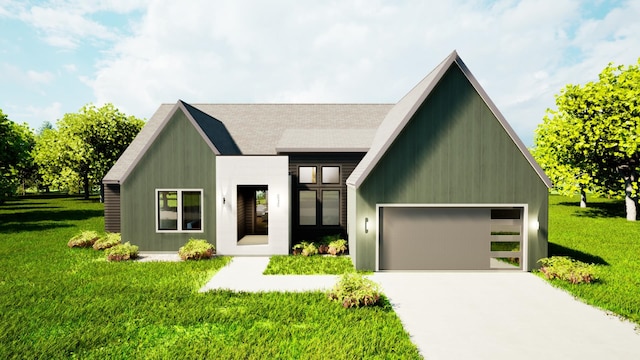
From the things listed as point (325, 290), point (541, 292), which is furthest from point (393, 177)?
point (541, 292)

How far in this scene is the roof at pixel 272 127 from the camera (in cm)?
1673

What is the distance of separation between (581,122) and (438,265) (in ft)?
74.0

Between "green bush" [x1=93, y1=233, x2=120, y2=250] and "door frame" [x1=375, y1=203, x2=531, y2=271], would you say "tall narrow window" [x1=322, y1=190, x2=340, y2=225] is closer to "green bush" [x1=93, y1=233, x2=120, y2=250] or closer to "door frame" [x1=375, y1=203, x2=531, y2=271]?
"door frame" [x1=375, y1=203, x2=531, y2=271]

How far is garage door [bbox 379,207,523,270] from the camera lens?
490 inches

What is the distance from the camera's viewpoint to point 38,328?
7711 mm

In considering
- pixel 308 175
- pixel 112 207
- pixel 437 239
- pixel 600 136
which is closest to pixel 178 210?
pixel 112 207

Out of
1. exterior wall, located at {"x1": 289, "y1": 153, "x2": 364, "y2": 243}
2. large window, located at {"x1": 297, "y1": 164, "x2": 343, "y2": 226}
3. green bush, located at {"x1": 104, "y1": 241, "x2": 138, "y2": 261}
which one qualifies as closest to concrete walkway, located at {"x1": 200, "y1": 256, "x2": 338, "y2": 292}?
exterior wall, located at {"x1": 289, "y1": 153, "x2": 364, "y2": 243}

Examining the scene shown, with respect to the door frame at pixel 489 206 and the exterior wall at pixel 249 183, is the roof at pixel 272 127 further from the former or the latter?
the door frame at pixel 489 206

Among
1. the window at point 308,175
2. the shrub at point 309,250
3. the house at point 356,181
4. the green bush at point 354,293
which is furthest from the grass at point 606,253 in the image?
the window at point 308,175

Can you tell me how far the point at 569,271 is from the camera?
11164mm

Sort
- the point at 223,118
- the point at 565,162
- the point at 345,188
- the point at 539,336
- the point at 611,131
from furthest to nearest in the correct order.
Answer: the point at 565,162, the point at 611,131, the point at 223,118, the point at 345,188, the point at 539,336

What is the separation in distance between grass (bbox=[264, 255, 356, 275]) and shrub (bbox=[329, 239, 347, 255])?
599 mm

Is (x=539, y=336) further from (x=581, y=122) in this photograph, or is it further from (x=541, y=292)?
(x=581, y=122)

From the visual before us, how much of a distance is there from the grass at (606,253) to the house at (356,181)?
2.23 m
